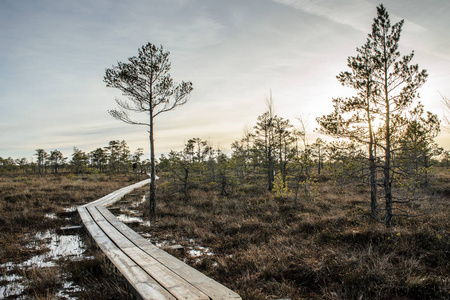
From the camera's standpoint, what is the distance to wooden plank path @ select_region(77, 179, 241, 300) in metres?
3.18

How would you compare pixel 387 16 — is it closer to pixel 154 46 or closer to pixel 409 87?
pixel 409 87

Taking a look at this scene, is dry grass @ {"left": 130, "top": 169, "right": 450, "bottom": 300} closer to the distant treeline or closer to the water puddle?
the water puddle

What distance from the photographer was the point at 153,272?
3.89 meters

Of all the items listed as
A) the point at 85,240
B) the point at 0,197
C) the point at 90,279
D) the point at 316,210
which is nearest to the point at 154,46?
the point at 85,240

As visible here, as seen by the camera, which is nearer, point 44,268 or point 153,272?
point 153,272

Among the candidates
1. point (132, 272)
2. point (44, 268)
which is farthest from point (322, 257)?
point (44, 268)

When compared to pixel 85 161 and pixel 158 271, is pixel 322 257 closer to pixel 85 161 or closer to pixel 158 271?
pixel 158 271

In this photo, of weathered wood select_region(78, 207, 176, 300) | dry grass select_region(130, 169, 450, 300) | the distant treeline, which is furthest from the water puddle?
the distant treeline

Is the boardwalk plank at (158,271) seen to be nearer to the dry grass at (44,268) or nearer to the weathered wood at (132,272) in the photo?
the weathered wood at (132,272)

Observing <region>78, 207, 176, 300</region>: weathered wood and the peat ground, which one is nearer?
<region>78, 207, 176, 300</region>: weathered wood

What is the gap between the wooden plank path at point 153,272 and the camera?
10.4 ft

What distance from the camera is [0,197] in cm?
1350

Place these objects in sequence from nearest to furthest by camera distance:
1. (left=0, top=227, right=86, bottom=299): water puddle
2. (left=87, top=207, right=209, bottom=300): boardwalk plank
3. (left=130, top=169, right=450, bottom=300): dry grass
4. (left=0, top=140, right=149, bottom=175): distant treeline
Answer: (left=87, top=207, right=209, bottom=300): boardwalk plank → (left=130, top=169, right=450, bottom=300): dry grass → (left=0, top=227, right=86, bottom=299): water puddle → (left=0, top=140, right=149, bottom=175): distant treeline

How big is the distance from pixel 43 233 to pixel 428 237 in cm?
1150
